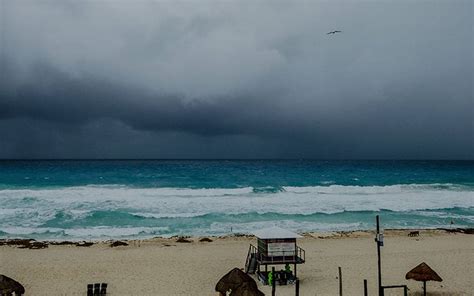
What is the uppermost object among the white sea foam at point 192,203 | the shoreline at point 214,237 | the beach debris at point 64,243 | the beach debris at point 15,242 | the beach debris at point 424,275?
the beach debris at point 424,275

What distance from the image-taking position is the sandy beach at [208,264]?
1537cm

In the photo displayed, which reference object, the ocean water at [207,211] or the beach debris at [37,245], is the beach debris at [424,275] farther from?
the beach debris at [37,245]

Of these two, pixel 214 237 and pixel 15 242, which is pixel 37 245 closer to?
pixel 15 242

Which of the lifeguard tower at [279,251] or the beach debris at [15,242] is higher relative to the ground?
the lifeguard tower at [279,251]

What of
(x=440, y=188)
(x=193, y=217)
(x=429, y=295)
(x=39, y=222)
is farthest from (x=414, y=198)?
(x=39, y=222)

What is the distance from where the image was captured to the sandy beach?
1537 cm

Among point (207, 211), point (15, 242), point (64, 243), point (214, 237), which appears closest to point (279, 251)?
point (214, 237)

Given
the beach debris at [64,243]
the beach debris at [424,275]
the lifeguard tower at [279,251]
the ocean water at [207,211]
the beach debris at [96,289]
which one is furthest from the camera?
the ocean water at [207,211]

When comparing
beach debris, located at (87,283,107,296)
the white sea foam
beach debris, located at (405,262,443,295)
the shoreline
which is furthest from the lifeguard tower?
the white sea foam

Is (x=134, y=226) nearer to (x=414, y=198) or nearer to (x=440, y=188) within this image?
(x=414, y=198)

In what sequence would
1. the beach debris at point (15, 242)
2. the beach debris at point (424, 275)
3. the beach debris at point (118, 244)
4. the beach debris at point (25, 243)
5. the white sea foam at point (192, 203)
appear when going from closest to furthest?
the beach debris at point (424, 275) → the beach debris at point (25, 243) → the beach debris at point (118, 244) → the beach debris at point (15, 242) → the white sea foam at point (192, 203)

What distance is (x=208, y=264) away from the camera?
18.7 m

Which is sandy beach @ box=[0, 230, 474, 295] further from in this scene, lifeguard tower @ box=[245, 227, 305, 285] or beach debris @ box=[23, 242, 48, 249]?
lifeguard tower @ box=[245, 227, 305, 285]

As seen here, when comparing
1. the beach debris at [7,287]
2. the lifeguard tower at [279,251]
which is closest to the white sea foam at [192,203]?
the lifeguard tower at [279,251]
